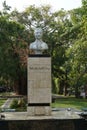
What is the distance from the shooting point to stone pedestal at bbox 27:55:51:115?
14984mm

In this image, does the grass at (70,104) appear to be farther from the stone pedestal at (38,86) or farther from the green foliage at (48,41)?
the stone pedestal at (38,86)

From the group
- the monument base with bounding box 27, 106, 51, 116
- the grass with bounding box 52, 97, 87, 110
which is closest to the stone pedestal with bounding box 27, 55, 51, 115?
the monument base with bounding box 27, 106, 51, 116

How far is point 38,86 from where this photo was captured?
15023mm

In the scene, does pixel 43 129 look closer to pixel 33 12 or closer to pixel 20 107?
pixel 20 107

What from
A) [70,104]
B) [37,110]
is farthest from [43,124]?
[70,104]

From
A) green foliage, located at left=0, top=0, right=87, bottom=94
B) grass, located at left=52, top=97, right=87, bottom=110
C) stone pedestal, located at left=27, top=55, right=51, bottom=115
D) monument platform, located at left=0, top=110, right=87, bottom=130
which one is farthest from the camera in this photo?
green foliage, located at left=0, top=0, right=87, bottom=94

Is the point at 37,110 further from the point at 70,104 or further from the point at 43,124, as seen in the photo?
the point at 70,104

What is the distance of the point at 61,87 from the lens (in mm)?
55594

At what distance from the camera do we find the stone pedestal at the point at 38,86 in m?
15.0

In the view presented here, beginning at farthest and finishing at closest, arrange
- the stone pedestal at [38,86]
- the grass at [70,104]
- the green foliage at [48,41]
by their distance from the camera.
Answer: the green foliage at [48,41]
the grass at [70,104]
the stone pedestal at [38,86]

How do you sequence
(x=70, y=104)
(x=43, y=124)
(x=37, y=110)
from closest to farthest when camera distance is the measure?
1. (x=43, y=124)
2. (x=37, y=110)
3. (x=70, y=104)

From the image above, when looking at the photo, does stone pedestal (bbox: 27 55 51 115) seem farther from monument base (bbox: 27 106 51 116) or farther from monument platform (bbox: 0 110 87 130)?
monument platform (bbox: 0 110 87 130)

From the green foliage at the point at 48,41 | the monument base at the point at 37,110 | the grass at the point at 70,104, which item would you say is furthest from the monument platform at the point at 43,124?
the green foliage at the point at 48,41

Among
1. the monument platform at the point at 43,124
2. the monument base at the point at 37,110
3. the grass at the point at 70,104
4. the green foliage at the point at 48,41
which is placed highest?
the green foliage at the point at 48,41
